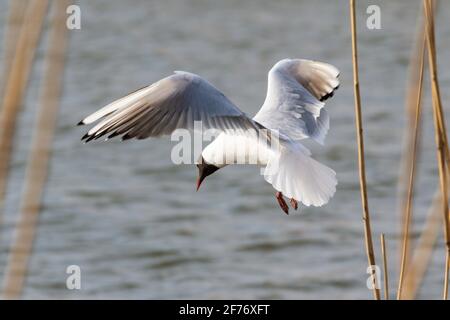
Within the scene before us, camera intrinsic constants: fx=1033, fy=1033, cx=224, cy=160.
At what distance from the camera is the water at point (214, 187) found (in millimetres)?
6703

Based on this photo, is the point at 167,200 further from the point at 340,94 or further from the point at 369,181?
the point at 340,94

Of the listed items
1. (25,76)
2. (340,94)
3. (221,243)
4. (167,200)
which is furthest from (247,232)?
(25,76)

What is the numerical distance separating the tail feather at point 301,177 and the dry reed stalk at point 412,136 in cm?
21

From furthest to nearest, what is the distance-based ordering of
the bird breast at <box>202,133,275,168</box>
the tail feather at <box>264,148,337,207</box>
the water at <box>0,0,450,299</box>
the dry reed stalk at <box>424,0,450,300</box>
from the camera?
the water at <box>0,0,450,299</box> → the bird breast at <box>202,133,275,168</box> → the tail feather at <box>264,148,337,207</box> → the dry reed stalk at <box>424,0,450,300</box>

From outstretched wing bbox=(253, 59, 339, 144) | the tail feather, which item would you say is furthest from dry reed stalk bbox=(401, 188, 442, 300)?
outstretched wing bbox=(253, 59, 339, 144)

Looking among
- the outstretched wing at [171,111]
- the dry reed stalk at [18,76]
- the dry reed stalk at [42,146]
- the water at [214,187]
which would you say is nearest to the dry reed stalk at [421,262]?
the outstretched wing at [171,111]

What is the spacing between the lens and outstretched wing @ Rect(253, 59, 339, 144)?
317 cm

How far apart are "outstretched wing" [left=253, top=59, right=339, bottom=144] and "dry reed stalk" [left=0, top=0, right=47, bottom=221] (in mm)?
979

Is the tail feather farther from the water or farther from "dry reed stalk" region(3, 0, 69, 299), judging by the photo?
the water

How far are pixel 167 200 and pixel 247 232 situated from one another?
77cm

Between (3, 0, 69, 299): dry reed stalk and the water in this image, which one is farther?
the water

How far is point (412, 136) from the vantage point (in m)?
2.93

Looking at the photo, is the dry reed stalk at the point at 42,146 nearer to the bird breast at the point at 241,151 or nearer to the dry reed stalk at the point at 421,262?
the bird breast at the point at 241,151

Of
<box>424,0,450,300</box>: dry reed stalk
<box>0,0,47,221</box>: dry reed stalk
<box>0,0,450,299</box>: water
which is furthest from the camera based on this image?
<box>0,0,450,299</box>: water
